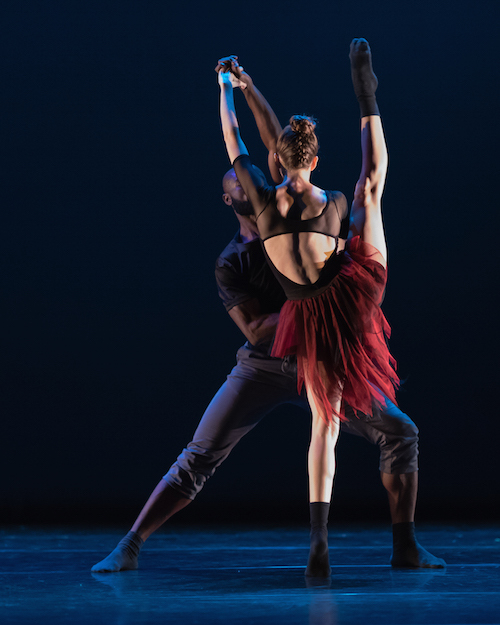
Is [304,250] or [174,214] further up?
[174,214]

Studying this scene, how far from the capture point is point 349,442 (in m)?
3.90

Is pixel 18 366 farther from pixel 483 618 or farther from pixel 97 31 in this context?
pixel 483 618

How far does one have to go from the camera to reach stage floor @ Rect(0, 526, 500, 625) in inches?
65.9

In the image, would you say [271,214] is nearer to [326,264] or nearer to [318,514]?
[326,264]

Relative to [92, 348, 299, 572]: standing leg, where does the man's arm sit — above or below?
above

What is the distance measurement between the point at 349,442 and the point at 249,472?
51 cm

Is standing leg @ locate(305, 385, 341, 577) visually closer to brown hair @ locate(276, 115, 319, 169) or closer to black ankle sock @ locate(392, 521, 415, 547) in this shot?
black ankle sock @ locate(392, 521, 415, 547)

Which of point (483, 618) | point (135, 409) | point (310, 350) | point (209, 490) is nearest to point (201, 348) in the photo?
point (135, 409)

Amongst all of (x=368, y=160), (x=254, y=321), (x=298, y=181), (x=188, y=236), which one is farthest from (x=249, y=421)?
(x=188, y=236)

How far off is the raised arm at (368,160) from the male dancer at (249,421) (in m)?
0.36

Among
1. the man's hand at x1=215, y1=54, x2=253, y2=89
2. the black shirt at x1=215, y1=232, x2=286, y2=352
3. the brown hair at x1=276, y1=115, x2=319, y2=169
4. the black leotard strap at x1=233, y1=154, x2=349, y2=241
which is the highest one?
the man's hand at x1=215, y1=54, x2=253, y2=89

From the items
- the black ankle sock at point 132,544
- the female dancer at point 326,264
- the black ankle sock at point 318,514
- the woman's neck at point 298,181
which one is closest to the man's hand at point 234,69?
the female dancer at point 326,264

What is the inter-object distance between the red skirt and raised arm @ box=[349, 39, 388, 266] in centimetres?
5

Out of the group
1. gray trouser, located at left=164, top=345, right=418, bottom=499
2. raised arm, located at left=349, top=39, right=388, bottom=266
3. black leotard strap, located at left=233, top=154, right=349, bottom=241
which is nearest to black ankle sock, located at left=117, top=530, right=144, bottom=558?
gray trouser, located at left=164, top=345, right=418, bottom=499
